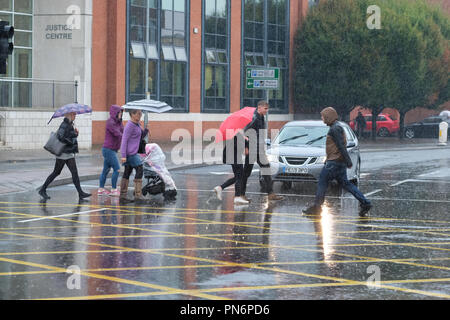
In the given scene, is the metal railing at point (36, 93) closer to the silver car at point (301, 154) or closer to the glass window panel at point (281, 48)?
the silver car at point (301, 154)

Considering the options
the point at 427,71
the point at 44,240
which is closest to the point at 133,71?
the point at 427,71

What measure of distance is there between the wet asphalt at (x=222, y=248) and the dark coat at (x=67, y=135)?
37.6 inches

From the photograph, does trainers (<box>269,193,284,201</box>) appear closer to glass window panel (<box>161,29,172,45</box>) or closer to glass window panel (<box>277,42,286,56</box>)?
glass window panel (<box>161,29,172,45</box>)

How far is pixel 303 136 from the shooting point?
60.4 feet

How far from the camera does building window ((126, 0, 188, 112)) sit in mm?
39781

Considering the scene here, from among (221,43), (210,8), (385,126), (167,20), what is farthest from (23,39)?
(385,126)

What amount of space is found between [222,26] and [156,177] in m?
31.0

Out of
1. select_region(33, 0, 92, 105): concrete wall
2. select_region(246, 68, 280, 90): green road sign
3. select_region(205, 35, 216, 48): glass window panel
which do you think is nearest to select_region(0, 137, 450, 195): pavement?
select_region(246, 68, 280, 90): green road sign

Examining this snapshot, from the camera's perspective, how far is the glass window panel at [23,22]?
35.2 m

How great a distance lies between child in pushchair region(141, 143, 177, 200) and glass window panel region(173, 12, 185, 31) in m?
27.4

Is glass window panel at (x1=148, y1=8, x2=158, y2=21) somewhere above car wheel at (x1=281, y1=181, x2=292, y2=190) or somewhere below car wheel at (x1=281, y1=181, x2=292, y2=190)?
above

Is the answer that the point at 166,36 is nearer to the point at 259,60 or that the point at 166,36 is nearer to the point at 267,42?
the point at 259,60

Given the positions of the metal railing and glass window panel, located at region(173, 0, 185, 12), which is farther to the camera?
glass window panel, located at region(173, 0, 185, 12)

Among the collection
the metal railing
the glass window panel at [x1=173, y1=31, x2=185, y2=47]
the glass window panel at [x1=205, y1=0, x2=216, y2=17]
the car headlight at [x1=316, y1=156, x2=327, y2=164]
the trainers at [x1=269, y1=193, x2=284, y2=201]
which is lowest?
the trainers at [x1=269, y1=193, x2=284, y2=201]
